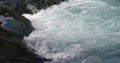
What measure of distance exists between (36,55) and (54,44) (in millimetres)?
1433

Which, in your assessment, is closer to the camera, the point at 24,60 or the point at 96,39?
the point at 24,60

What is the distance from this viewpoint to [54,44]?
386 inches

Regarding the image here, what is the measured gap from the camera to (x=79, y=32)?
11.1m

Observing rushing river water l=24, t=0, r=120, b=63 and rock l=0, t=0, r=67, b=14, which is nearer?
rushing river water l=24, t=0, r=120, b=63

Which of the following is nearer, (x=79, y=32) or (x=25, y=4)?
(x=79, y=32)

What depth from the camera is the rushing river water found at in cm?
886

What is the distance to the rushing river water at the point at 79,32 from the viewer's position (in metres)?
8.86

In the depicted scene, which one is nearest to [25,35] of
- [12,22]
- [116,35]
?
[12,22]

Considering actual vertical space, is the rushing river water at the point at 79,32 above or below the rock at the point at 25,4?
below

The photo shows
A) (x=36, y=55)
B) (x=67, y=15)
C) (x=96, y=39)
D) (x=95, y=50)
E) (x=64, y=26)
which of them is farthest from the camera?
(x=67, y=15)

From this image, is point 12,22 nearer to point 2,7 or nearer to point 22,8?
point 2,7

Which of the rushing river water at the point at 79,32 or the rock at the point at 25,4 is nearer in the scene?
the rushing river water at the point at 79,32

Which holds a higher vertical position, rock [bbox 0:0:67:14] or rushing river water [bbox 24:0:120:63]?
rock [bbox 0:0:67:14]

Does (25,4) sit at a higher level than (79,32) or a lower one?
higher
